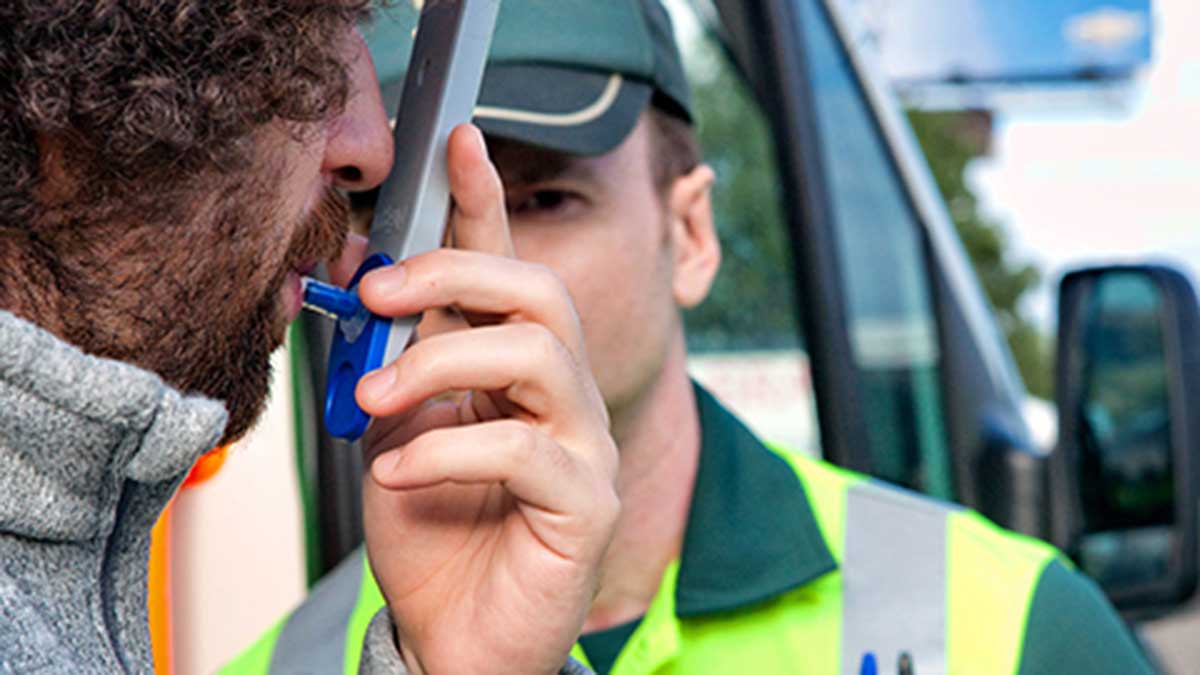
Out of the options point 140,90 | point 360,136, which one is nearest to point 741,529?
point 360,136

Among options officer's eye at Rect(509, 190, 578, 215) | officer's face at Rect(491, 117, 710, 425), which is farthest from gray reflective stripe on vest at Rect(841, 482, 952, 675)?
officer's eye at Rect(509, 190, 578, 215)

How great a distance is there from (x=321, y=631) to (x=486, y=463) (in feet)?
2.65

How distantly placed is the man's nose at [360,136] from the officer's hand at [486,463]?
76 millimetres

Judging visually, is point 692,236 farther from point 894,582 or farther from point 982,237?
point 982,237

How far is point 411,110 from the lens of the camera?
129cm

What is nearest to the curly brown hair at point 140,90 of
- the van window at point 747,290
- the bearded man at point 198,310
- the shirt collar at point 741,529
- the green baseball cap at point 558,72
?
the bearded man at point 198,310

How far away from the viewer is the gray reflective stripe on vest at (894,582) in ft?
5.61

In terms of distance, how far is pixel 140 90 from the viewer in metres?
1.01

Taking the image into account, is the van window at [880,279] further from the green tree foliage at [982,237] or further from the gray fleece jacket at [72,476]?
the gray fleece jacket at [72,476]

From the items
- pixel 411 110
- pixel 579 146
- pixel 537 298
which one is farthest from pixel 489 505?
pixel 579 146

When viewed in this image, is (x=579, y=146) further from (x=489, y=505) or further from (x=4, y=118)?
(x=4, y=118)

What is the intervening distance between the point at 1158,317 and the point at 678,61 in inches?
39.2

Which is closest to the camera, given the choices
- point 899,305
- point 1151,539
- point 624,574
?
point 624,574

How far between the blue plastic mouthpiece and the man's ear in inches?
32.4
